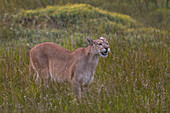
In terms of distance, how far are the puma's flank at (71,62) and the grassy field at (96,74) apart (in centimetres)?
22

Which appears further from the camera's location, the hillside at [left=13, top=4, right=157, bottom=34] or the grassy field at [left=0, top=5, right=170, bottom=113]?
the hillside at [left=13, top=4, right=157, bottom=34]

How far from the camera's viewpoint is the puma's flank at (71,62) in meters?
5.57

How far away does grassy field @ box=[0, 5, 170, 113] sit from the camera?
187 inches

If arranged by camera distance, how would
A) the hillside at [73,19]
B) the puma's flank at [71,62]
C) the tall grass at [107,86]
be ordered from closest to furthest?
1. the tall grass at [107,86]
2. the puma's flank at [71,62]
3. the hillside at [73,19]

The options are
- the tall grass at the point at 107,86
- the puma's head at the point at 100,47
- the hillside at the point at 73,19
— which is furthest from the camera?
the hillside at the point at 73,19

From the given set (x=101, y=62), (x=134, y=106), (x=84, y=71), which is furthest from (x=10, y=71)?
(x=134, y=106)

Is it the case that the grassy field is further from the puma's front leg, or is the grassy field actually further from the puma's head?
the puma's head

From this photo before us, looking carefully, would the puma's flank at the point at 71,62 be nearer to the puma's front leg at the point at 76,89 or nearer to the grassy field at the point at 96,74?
the puma's front leg at the point at 76,89

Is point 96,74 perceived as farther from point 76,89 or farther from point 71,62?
point 76,89

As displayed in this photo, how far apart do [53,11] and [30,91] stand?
7.16 meters

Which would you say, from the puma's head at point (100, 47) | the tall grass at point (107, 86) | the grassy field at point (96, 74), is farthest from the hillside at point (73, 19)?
the puma's head at point (100, 47)

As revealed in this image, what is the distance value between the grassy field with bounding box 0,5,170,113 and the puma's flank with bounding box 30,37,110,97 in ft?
0.71

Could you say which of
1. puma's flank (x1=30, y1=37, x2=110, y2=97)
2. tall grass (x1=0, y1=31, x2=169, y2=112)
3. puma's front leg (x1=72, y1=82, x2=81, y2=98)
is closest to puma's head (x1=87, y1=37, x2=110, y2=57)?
puma's flank (x1=30, y1=37, x2=110, y2=97)

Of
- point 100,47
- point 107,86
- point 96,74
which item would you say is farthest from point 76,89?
point 96,74
